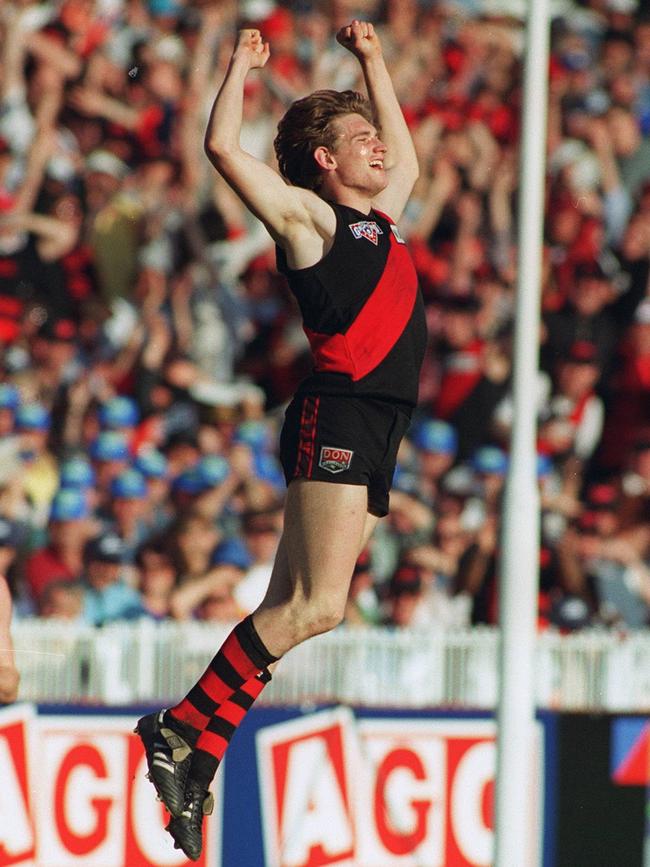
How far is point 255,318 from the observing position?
1148cm

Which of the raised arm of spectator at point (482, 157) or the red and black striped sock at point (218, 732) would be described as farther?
the raised arm of spectator at point (482, 157)

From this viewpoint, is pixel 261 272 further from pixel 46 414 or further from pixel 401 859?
pixel 401 859

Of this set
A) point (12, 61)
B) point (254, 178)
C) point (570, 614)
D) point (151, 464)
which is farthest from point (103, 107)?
point (254, 178)

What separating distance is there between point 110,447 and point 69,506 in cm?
64

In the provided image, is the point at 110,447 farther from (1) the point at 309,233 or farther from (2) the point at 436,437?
(1) the point at 309,233

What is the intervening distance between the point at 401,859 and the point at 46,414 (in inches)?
132

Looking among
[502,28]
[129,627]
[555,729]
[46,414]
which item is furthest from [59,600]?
[502,28]

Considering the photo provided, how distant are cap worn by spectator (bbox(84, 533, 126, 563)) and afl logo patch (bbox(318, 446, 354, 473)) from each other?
3638 mm

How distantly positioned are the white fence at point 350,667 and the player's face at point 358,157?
3.01 meters

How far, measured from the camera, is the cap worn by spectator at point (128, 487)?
10086 millimetres

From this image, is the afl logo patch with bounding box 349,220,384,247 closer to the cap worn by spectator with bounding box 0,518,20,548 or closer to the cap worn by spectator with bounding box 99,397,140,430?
the cap worn by spectator with bounding box 0,518,20,548

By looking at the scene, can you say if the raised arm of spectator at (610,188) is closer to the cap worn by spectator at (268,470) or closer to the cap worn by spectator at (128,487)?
the cap worn by spectator at (268,470)

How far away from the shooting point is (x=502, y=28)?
13.7 meters

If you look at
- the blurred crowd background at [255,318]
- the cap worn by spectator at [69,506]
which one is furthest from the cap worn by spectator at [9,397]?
the cap worn by spectator at [69,506]
